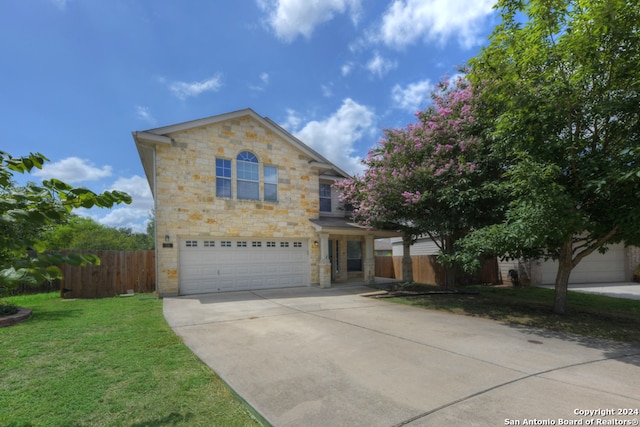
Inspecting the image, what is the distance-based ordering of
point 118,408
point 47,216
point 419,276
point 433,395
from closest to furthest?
1. point 47,216
2. point 118,408
3. point 433,395
4. point 419,276

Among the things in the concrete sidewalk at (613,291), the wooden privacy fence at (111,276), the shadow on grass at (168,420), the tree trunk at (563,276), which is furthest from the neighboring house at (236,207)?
the shadow on grass at (168,420)

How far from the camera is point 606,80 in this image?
7.07 meters

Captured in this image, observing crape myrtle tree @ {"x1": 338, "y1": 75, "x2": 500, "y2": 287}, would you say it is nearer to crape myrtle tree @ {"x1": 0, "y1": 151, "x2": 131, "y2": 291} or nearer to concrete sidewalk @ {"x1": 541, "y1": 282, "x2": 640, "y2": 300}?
concrete sidewalk @ {"x1": 541, "y1": 282, "x2": 640, "y2": 300}

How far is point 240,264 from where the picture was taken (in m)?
13.9

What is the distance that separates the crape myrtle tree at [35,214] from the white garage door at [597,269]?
1920 cm

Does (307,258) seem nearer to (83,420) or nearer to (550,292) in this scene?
(550,292)

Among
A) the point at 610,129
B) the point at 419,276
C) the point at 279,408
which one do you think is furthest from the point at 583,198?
the point at 419,276

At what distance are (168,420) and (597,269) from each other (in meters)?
21.2

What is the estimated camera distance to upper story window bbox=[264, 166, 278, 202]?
47.8 feet

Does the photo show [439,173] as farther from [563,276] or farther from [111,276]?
[111,276]

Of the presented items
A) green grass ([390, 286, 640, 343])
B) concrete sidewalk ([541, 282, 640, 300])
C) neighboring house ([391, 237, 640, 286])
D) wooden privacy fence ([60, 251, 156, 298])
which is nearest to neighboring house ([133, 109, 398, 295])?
wooden privacy fence ([60, 251, 156, 298])

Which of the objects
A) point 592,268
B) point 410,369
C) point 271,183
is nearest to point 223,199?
point 271,183

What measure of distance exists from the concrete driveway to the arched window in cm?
645

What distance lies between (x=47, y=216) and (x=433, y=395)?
13.4ft
